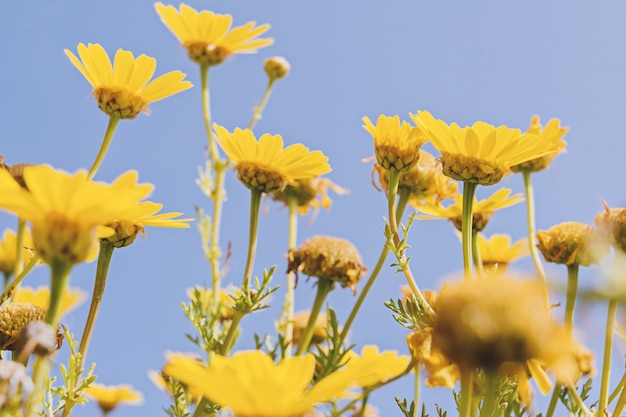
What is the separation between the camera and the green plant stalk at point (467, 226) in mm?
1316

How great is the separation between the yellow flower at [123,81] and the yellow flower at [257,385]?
0.92 m

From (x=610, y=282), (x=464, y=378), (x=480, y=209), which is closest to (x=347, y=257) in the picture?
(x=480, y=209)

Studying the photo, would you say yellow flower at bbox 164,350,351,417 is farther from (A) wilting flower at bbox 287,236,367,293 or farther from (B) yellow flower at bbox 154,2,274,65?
(B) yellow flower at bbox 154,2,274,65

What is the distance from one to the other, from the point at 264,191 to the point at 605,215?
31.0 inches

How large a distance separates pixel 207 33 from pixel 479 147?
1.39m

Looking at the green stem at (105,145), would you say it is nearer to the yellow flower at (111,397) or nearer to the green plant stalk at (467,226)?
the green plant stalk at (467,226)

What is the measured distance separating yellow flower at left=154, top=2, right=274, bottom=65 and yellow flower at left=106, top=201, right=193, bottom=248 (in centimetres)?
125

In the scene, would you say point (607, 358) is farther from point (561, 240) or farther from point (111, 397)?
point (111, 397)

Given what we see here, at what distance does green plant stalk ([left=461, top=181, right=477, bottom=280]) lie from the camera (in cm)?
132

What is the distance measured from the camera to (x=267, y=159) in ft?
5.58

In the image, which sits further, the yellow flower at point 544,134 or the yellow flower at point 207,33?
the yellow flower at point 207,33

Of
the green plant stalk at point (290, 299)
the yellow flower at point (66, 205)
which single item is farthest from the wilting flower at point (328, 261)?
the yellow flower at point (66, 205)

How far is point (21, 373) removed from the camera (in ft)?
2.54

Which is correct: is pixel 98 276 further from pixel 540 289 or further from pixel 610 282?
pixel 610 282
